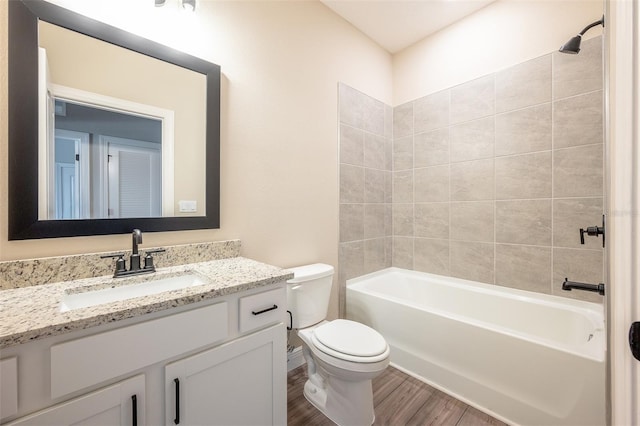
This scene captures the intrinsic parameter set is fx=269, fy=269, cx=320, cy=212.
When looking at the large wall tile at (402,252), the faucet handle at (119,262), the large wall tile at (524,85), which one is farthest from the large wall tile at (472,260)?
the faucet handle at (119,262)

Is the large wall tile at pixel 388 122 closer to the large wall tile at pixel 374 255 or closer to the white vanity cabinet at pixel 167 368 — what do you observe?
the large wall tile at pixel 374 255

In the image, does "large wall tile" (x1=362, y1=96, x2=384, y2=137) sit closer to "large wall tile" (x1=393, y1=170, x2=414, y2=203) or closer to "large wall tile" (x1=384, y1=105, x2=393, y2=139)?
"large wall tile" (x1=384, y1=105, x2=393, y2=139)

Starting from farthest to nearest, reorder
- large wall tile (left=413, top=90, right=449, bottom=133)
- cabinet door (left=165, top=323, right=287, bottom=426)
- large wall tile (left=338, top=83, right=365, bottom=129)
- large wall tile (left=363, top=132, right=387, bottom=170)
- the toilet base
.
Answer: large wall tile (left=363, top=132, right=387, bottom=170)
large wall tile (left=413, top=90, right=449, bottom=133)
large wall tile (left=338, top=83, right=365, bottom=129)
the toilet base
cabinet door (left=165, top=323, right=287, bottom=426)

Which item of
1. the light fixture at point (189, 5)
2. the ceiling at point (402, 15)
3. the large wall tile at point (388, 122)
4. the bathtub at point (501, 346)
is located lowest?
the bathtub at point (501, 346)

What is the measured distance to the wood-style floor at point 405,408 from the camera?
4.88 feet

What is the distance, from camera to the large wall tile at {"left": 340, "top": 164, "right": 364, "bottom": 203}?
2293mm

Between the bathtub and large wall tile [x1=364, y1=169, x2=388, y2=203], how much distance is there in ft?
2.51

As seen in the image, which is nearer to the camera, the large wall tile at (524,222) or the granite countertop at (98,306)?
the granite countertop at (98,306)

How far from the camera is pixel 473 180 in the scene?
7.25ft

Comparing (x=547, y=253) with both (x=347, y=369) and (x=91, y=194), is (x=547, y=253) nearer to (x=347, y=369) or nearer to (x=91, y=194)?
(x=347, y=369)

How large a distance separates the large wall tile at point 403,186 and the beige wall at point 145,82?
1888 millimetres

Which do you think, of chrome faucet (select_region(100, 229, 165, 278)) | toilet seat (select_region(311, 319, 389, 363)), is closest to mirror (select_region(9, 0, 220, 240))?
chrome faucet (select_region(100, 229, 165, 278))

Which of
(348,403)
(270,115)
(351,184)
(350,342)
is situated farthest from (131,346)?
(351,184)

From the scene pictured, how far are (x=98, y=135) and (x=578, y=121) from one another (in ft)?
8.98
